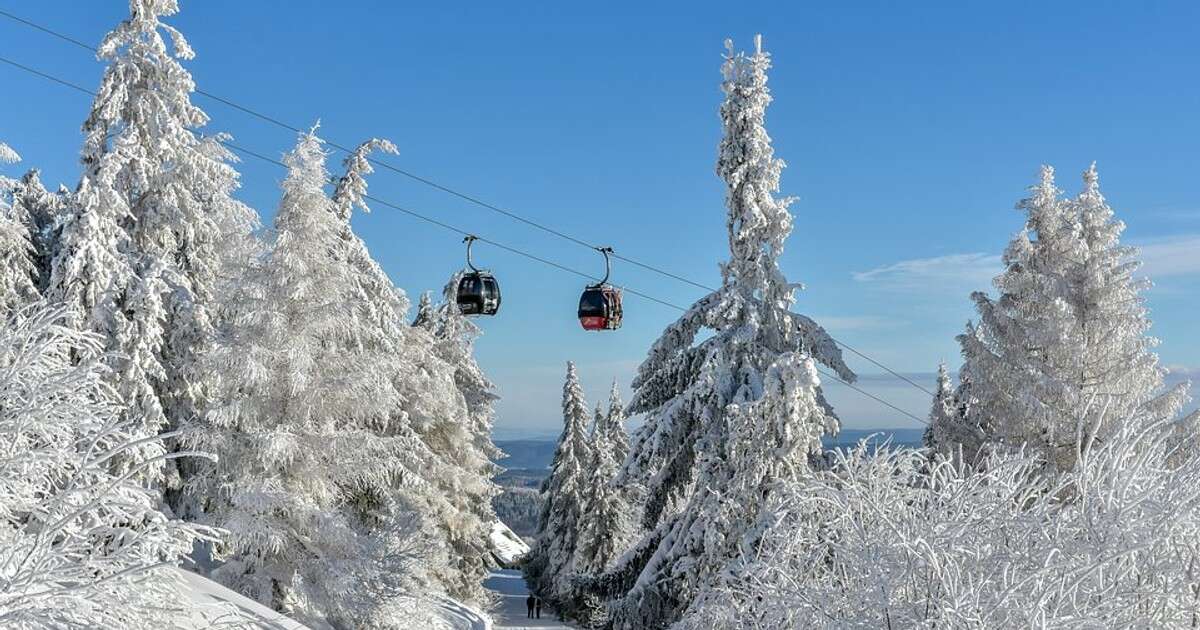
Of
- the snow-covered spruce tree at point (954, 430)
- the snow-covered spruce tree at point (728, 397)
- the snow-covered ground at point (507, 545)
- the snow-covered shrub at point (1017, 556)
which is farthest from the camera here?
the snow-covered ground at point (507, 545)

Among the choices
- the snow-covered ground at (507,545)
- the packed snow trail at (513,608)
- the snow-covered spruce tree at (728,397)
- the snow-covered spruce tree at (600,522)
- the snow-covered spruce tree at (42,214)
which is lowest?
the packed snow trail at (513,608)

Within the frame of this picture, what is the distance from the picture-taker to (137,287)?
17953 mm

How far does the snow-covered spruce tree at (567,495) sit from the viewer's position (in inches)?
1623

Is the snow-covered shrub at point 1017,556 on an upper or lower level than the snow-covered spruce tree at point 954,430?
lower

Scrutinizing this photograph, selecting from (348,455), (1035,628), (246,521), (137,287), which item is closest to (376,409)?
(348,455)

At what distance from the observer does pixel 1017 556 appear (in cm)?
799

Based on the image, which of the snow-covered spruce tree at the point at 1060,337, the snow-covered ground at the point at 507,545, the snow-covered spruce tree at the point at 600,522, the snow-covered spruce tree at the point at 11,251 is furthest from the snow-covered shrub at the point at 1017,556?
the snow-covered ground at the point at 507,545

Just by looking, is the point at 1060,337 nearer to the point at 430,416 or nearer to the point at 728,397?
the point at 728,397

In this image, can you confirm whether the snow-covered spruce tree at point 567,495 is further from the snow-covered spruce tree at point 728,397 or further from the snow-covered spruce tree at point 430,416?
the snow-covered spruce tree at point 728,397

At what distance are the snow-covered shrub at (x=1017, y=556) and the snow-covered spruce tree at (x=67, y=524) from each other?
539 centimetres

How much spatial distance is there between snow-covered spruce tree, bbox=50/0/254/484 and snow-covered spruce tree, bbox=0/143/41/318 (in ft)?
2.88

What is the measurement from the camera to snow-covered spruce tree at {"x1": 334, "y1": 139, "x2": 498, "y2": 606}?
2280 centimetres

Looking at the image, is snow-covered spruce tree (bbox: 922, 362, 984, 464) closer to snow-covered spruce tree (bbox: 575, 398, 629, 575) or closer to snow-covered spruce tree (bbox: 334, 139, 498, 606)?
snow-covered spruce tree (bbox: 334, 139, 498, 606)

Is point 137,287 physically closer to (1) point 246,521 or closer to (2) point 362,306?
(2) point 362,306
